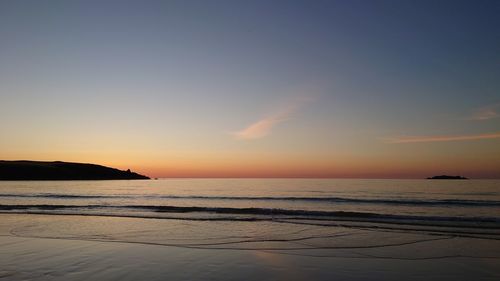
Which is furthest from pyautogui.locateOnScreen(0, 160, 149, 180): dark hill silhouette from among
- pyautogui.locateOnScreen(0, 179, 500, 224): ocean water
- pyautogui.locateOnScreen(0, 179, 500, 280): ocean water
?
pyautogui.locateOnScreen(0, 179, 500, 280): ocean water

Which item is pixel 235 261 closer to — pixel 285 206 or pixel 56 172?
pixel 285 206

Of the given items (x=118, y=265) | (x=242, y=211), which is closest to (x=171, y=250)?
(x=118, y=265)

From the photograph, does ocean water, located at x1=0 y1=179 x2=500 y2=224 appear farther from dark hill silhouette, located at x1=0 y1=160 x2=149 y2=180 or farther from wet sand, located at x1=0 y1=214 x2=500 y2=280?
dark hill silhouette, located at x1=0 y1=160 x2=149 y2=180

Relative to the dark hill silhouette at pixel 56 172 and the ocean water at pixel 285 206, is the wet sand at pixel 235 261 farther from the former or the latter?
the dark hill silhouette at pixel 56 172

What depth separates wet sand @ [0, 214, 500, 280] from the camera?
7496mm

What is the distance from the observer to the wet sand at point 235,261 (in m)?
7.50

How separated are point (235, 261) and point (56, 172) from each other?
151706mm

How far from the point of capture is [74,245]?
36.4 ft

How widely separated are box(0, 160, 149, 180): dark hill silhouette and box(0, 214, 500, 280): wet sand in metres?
136

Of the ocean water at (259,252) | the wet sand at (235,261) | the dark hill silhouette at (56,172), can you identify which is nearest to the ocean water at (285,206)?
the ocean water at (259,252)

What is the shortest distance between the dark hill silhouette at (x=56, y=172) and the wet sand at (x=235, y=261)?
136 metres

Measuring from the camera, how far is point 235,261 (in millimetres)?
8898

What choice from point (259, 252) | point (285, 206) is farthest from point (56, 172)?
point (259, 252)

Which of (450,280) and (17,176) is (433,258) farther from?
(17,176)
